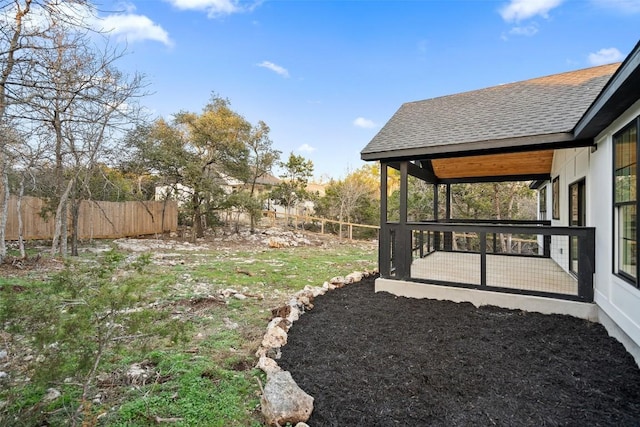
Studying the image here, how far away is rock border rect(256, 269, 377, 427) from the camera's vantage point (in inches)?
84.5

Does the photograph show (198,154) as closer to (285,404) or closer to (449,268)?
(449,268)

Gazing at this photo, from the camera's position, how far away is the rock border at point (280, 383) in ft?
7.04

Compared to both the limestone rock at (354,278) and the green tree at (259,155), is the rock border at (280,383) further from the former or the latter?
the green tree at (259,155)

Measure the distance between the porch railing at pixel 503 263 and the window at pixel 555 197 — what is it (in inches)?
25.1

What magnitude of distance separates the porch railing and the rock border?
6.38 ft

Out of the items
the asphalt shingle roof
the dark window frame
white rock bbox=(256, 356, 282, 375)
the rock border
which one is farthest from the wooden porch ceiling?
white rock bbox=(256, 356, 282, 375)

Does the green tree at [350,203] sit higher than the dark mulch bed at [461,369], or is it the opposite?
A: the green tree at [350,203]

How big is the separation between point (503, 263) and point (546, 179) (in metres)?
2.80

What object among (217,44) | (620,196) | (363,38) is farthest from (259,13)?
(620,196)

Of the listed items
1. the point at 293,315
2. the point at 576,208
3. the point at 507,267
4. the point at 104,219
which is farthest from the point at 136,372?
the point at 104,219

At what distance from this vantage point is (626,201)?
10.0 feet

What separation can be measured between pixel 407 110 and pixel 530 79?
8.22 feet

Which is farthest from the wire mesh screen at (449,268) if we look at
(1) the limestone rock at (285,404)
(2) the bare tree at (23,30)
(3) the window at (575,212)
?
(2) the bare tree at (23,30)

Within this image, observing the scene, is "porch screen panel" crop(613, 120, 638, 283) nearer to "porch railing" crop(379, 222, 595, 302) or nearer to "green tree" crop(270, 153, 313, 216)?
"porch railing" crop(379, 222, 595, 302)
